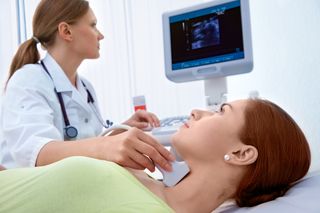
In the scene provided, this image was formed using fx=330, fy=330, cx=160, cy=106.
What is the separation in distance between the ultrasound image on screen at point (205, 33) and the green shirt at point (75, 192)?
3.14 feet

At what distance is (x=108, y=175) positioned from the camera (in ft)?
2.35

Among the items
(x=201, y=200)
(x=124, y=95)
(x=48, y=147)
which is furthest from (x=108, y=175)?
(x=124, y=95)

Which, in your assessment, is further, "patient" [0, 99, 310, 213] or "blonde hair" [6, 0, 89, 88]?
"blonde hair" [6, 0, 89, 88]

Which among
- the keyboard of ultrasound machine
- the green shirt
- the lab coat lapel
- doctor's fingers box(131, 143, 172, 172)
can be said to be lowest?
the green shirt

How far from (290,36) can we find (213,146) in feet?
3.25

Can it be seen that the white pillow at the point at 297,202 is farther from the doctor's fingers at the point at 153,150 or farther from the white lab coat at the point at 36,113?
the white lab coat at the point at 36,113

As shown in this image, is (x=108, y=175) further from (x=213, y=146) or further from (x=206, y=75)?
(x=206, y=75)

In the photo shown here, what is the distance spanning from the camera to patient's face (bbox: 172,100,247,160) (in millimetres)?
875

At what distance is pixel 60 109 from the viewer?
4.47ft

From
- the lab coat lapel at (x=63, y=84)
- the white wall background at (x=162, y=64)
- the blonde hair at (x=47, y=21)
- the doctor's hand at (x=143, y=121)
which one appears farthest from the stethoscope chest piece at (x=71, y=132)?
the white wall background at (x=162, y=64)

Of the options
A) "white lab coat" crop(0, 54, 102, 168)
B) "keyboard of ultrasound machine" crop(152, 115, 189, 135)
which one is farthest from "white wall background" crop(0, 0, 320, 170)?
"white lab coat" crop(0, 54, 102, 168)

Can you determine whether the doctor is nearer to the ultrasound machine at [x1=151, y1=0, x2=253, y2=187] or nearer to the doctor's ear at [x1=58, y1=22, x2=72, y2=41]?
the doctor's ear at [x1=58, y1=22, x2=72, y2=41]

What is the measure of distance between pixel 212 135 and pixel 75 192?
393mm

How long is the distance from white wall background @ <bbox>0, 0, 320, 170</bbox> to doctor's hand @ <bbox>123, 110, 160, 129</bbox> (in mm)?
696
